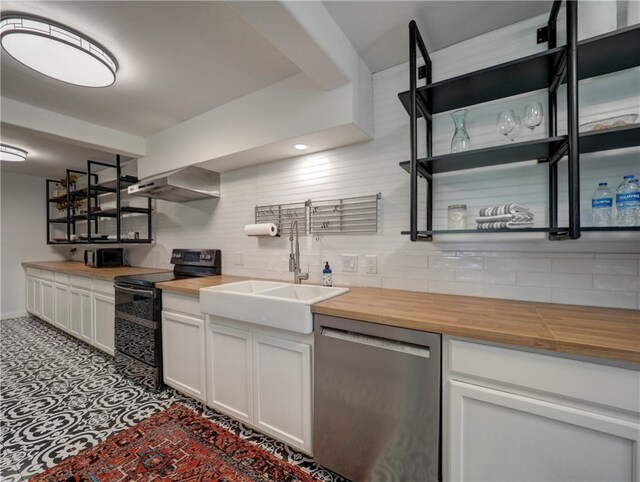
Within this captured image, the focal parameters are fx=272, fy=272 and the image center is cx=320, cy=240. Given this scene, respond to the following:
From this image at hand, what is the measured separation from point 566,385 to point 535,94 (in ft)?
4.51

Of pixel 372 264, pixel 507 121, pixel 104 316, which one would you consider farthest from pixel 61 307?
pixel 507 121

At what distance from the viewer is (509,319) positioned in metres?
1.09

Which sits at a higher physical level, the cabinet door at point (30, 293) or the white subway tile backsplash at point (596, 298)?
the white subway tile backsplash at point (596, 298)

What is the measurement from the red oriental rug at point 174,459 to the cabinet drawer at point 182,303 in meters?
0.71

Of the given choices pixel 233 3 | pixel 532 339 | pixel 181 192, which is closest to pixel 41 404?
pixel 181 192

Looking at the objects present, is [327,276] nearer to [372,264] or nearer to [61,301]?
[372,264]

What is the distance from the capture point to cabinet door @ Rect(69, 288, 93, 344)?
115 inches

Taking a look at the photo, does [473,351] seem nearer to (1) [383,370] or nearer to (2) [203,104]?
(1) [383,370]

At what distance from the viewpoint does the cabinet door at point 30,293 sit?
4.08 metres

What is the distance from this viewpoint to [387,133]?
1.83 m

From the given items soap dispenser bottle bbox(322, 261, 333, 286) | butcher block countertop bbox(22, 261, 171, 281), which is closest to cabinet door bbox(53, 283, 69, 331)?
butcher block countertop bbox(22, 261, 171, 281)

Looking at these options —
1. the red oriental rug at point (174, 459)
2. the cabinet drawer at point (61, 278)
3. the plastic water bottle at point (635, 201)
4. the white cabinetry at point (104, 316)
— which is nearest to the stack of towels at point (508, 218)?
the plastic water bottle at point (635, 201)

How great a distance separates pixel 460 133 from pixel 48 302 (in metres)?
5.15

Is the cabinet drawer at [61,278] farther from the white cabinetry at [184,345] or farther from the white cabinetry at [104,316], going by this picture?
the white cabinetry at [184,345]
